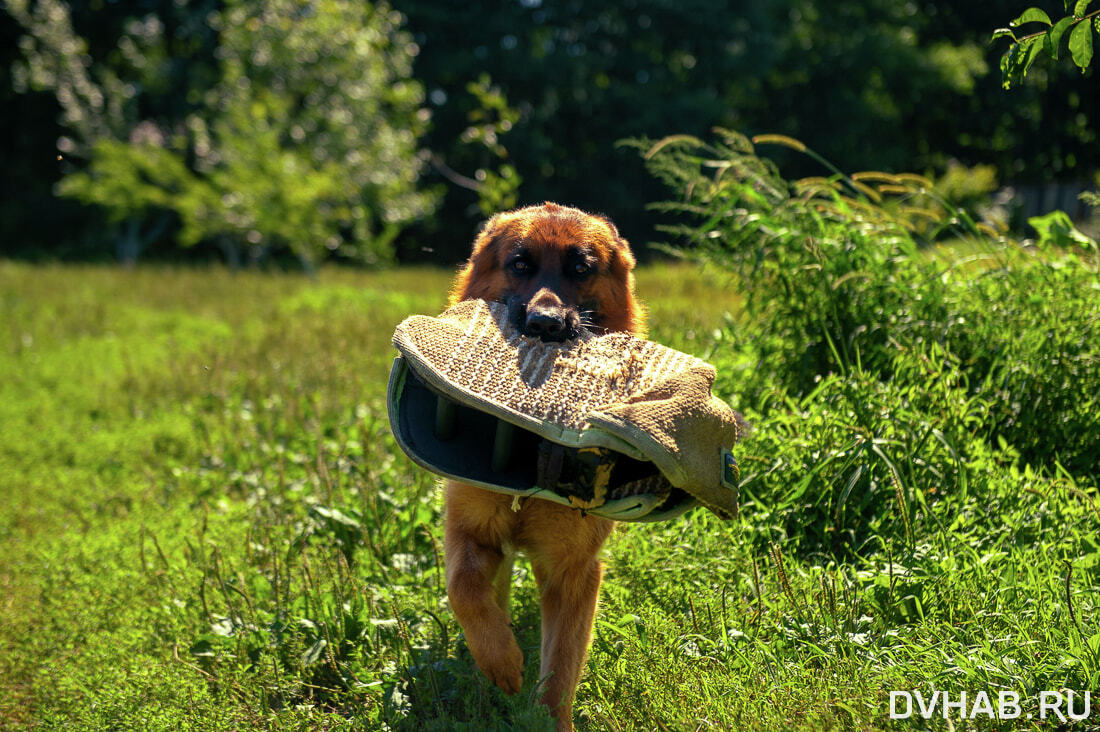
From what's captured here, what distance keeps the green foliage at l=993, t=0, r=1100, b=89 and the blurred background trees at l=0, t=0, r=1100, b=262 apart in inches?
641

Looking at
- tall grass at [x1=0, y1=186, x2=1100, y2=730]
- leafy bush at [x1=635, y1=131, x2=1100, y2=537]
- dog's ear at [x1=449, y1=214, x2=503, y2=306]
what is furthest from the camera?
leafy bush at [x1=635, y1=131, x2=1100, y2=537]

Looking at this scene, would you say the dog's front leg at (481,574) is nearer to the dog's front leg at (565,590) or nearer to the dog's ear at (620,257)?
the dog's front leg at (565,590)

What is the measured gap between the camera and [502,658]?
2561mm

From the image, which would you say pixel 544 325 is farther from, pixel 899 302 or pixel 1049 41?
pixel 899 302

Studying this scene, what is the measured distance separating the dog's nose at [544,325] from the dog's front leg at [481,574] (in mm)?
527

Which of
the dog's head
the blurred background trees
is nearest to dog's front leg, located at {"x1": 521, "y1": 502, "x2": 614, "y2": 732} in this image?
the dog's head

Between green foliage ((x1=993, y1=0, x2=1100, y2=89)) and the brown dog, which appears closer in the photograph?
green foliage ((x1=993, y1=0, x2=1100, y2=89))

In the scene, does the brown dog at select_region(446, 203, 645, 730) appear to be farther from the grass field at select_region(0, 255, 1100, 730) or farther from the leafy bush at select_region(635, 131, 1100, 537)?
the leafy bush at select_region(635, 131, 1100, 537)

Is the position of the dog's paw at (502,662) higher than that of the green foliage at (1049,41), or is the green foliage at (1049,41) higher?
the green foliage at (1049,41)

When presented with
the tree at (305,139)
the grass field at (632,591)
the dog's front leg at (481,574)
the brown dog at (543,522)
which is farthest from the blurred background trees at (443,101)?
the dog's front leg at (481,574)

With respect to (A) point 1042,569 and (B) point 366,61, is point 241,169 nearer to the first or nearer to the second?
(B) point 366,61

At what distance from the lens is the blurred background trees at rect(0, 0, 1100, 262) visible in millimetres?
18875

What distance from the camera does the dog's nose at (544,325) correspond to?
101 inches

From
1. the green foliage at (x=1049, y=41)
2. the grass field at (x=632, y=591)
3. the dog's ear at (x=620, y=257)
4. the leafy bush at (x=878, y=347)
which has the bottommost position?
the grass field at (x=632, y=591)
